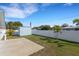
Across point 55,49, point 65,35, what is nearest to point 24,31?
point 55,49

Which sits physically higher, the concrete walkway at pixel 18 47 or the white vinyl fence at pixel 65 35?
the white vinyl fence at pixel 65 35

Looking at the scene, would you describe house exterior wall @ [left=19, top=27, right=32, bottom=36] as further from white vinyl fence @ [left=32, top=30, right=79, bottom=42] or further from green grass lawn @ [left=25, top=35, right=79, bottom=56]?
white vinyl fence @ [left=32, top=30, right=79, bottom=42]

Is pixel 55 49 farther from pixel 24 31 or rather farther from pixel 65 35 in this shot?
pixel 65 35

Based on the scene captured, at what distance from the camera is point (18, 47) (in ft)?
26.6

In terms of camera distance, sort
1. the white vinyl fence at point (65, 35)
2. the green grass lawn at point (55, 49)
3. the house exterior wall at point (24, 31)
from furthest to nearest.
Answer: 1. the white vinyl fence at point (65, 35)
2. the house exterior wall at point (24, 31)
3. the green grass lawn at point (55, 49)

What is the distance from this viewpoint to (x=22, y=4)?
7617mm

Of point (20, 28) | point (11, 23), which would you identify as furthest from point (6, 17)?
point (20, 28)

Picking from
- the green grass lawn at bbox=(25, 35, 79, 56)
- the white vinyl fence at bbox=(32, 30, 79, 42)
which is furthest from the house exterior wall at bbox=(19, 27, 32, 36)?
the white vinyl fence at bbox=(32, 30, 79, 42)

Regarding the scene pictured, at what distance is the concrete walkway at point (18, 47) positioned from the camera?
24.7ft

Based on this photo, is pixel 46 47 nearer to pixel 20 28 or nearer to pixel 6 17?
pixel 20 28

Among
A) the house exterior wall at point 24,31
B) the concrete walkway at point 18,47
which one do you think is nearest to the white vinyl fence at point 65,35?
the house exterior wall at point 24,31

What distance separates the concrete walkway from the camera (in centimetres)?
752

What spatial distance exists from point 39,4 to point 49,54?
82.7 inches

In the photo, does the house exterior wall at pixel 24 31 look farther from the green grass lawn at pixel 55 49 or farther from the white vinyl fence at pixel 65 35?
the white vinyl fence at pixel 65 35
